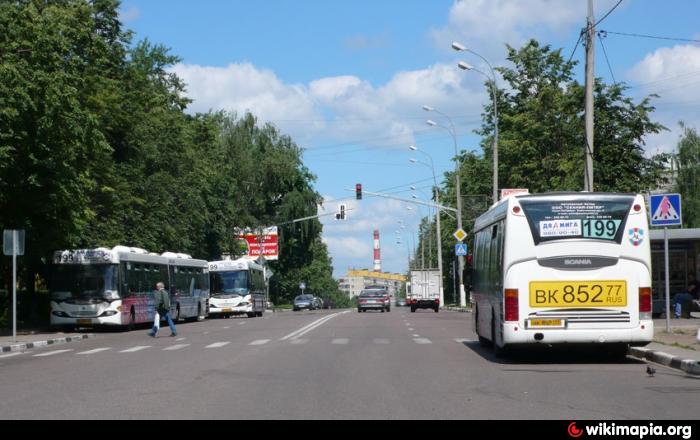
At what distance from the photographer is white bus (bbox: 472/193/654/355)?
682 inches

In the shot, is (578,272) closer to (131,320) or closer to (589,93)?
(589,93)

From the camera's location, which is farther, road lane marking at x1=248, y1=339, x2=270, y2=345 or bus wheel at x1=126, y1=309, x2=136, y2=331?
bus wheel at x1=126, y1=309, x2=136, y2=331

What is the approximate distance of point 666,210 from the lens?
22656 millimetres

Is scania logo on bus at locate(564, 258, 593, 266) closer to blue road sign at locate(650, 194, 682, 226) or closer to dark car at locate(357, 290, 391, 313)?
blue road sign at locate(650, 194, 682, 226)

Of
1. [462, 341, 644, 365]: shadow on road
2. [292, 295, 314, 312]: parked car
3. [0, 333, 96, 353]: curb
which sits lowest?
[292, 295, 314, 312]: parked car

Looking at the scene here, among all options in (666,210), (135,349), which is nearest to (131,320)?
(135,349)

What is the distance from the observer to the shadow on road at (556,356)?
731 inches

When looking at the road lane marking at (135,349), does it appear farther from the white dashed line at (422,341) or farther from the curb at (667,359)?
the curb at (667,359)

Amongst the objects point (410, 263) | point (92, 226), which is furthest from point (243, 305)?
point (410, 263)

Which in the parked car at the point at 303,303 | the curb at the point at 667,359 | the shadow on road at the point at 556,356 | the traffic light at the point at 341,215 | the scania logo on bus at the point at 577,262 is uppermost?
the traffic light at the point at 341,215

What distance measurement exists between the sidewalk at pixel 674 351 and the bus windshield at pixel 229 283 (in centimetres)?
3411

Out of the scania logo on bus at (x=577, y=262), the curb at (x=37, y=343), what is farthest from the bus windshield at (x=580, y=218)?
the curb at (x=37, y=343)

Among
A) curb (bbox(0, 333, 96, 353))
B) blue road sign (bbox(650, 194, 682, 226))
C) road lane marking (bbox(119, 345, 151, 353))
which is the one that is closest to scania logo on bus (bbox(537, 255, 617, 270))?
blue road sign (bbox(650, 194, 682, 226))
